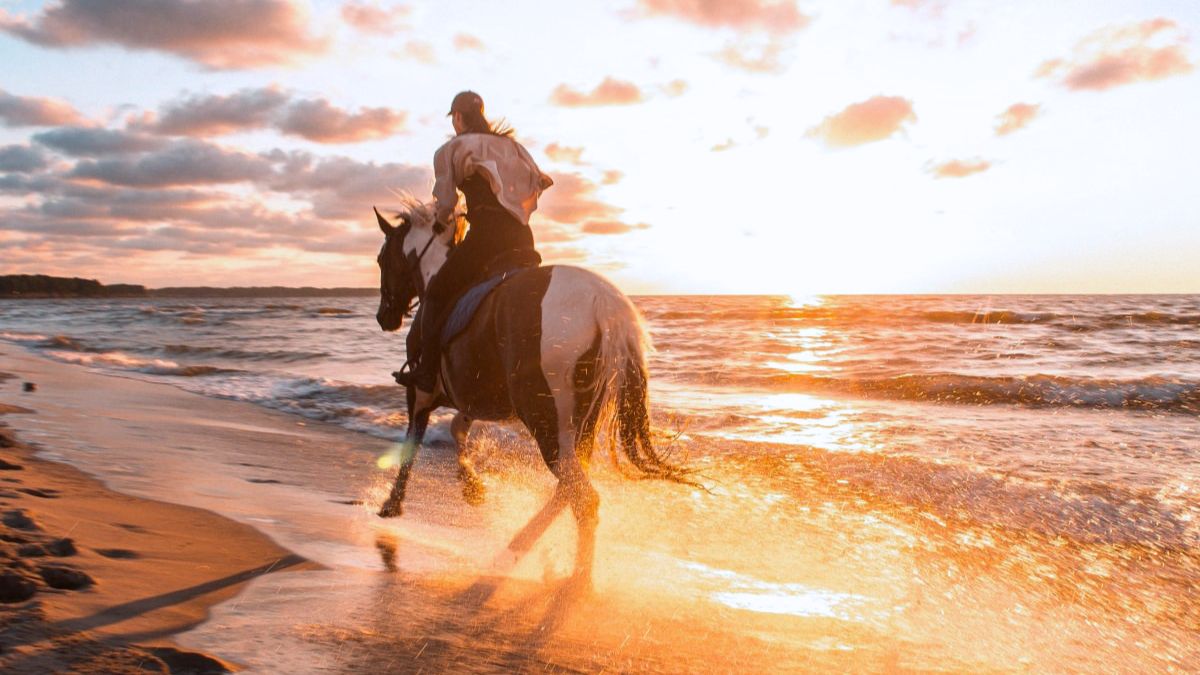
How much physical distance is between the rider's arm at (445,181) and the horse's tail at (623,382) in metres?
1.41

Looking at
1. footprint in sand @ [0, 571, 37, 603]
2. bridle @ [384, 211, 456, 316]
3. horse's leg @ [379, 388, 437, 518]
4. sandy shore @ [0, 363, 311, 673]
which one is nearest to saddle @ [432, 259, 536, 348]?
horse's leg @ [379, 388, 437, 518]

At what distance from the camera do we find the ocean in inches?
144

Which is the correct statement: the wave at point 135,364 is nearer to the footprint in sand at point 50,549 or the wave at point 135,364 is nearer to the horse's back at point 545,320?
the horse's back at point 545,320

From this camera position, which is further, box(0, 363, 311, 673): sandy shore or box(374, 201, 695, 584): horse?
box(374, 201, 695, 584): horse

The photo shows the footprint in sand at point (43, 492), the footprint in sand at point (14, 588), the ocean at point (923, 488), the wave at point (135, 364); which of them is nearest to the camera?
the footprint in sand at point (14, 588)

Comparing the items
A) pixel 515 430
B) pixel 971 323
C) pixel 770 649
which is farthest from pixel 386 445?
pixel 971 323

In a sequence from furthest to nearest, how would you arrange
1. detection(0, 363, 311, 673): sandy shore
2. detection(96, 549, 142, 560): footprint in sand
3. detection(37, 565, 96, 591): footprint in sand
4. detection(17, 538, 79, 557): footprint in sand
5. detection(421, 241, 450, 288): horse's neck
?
detection(421, 241, 450, 288): horse's neck < detection(96, 549, 142, 560): footprint in sand < detection(17, 538, 79, 557): footprint in sand < detection(37, 565, 96, 591): footprint in sand < detection(0, 363, 311, 673): sandy shore

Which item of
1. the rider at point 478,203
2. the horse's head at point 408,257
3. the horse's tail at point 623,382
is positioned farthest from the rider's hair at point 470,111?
the horse's tail at point 623,382

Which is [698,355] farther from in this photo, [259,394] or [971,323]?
[971,323]

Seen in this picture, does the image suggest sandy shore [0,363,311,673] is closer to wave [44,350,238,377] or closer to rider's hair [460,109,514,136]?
rider's hair [460,109,514,136]

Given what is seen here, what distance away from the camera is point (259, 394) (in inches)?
475

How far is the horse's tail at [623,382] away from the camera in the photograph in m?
4.08

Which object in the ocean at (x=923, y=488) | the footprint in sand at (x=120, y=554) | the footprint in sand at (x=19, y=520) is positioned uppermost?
the footprint in sand at (x=19, y=520)

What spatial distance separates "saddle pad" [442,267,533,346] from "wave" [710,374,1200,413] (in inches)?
360
